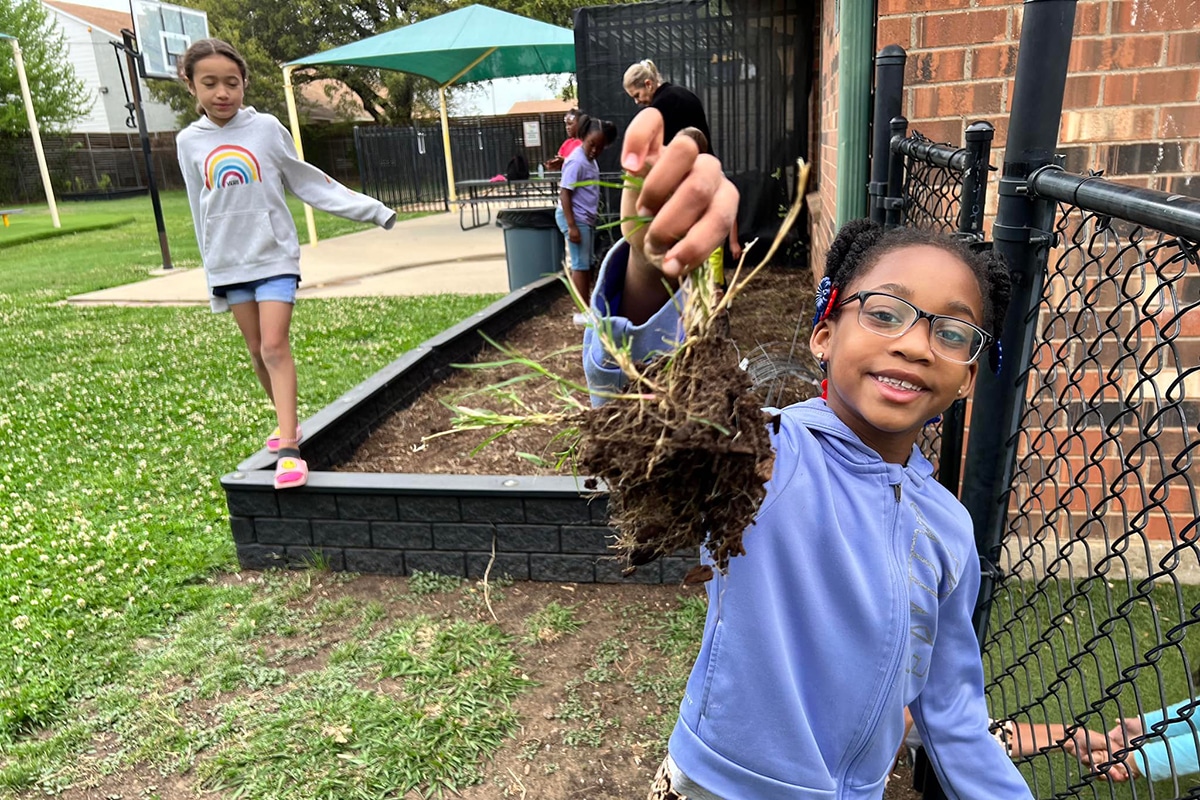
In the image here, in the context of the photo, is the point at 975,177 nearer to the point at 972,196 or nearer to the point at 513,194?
the point at 972,196

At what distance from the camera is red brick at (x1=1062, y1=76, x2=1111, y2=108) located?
2977mm

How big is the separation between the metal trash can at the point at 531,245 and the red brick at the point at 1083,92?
253 inches

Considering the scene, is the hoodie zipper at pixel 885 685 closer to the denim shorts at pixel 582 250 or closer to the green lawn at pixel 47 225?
the denim shorts at pixel 582 250

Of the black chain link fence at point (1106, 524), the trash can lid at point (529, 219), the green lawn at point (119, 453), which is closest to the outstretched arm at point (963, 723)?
the black chain link fence at point (1106, 524)

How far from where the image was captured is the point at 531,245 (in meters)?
9.16

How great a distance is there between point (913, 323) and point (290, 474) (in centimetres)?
283

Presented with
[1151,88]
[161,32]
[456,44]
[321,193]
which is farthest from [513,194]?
[1151,88]

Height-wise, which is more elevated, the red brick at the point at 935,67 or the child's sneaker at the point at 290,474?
the red brick at the point at 935,67

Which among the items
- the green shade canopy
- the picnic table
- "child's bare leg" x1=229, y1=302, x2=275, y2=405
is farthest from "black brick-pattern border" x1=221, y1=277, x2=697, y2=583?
the picnic table

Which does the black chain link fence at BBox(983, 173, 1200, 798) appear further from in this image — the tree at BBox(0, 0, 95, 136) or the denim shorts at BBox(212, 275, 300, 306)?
the tree at BBox(0, 0, 95, 136)

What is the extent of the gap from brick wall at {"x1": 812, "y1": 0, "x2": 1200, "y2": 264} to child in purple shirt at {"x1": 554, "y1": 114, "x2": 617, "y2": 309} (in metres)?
3.80

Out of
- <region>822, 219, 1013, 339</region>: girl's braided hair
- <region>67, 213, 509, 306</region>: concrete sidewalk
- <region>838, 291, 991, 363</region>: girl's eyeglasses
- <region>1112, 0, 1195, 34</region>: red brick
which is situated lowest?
<region>67, 213, 509, 306</region>: concrete sidewalk

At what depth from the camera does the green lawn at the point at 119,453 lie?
3197mm

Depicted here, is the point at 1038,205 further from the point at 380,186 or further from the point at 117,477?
the point at 380,186
